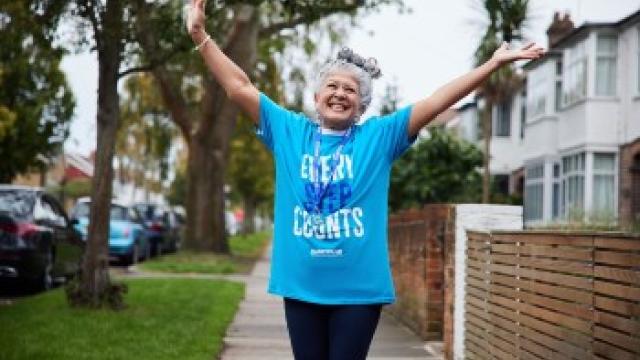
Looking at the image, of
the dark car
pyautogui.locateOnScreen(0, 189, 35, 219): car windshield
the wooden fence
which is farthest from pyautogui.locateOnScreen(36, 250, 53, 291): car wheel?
the wooden fence

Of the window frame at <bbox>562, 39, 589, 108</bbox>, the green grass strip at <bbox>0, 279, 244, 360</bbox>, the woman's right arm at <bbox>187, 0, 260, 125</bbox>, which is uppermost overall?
the window frame at <bbox>562, 39, 589, 108</bbox>

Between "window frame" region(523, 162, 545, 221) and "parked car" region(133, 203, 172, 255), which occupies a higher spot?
"window frame" region(523, 162, 545, 221)

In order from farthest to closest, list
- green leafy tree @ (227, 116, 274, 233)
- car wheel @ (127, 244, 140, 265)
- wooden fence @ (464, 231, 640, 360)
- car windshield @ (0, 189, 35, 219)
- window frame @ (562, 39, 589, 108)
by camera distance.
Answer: green leafy tree @ (227, 116, 274, 233), window frame @ (562, 39, 589, 108), car wheel @ (127, 244, 140, 265), car windshield @ (0, 189, 35, 219), wooden fence @ (464, 231, 640, 360)

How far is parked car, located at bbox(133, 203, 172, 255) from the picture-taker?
31297 mm

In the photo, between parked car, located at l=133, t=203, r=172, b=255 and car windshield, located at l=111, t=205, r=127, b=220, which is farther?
parked car, located at l=133, t=203, r=172, b=255

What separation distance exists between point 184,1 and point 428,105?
1148 cm

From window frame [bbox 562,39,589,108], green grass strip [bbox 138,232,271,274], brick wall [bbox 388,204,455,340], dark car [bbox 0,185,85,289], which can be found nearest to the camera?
brick wall [bbox 388,204,455,340]

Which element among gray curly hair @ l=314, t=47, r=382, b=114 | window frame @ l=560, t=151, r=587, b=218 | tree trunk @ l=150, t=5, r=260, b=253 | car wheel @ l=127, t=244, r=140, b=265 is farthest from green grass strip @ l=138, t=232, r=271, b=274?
gray curly hair @ l=314, t=47, r=382, b=114

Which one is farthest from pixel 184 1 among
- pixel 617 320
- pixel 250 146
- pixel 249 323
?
pixel 250 146

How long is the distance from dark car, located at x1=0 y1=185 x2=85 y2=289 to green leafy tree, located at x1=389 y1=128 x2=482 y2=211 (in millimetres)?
8863

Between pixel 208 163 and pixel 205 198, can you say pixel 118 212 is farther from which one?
pixel 208 163

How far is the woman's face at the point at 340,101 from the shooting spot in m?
4.29

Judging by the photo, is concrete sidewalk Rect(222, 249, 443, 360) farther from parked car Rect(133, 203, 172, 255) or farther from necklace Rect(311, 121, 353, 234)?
parked car Rect(133, 203, 172, 255)

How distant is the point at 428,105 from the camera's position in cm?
430
